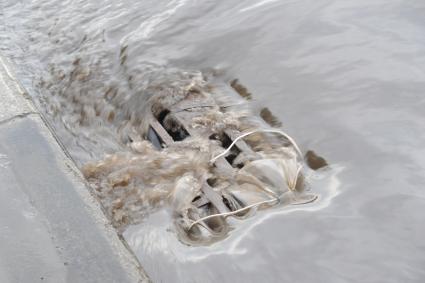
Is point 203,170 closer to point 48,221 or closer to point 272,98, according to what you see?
point 272,98

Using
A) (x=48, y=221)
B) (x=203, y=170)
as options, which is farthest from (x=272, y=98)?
(x=48, y=221)

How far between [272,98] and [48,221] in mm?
1971

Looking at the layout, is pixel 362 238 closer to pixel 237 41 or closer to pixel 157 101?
pixel 157 101

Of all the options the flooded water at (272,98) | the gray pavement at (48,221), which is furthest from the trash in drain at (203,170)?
the gray pavement at (48,221)

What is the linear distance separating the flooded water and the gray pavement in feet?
0.97

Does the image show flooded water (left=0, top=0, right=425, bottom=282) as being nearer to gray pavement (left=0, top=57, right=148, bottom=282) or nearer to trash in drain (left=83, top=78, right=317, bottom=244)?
trash in drain (left=83, top=78, right=317, bottom=244)

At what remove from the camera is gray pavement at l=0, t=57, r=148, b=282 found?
2592mm

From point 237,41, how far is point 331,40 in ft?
2.79

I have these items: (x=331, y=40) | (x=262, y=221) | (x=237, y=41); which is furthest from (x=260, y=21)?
(x=262, y=221)

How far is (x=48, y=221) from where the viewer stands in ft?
9.33

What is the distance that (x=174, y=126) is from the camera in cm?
408

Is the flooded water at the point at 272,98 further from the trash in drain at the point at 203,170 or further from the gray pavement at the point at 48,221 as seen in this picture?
the gray pavement at the point at 48,221

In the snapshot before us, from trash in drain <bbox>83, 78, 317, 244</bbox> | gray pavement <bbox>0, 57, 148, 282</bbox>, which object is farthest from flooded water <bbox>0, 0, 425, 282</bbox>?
gray pavement <bbox>0, 57, 148, 282</bbox>

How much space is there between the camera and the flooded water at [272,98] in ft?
9.29
